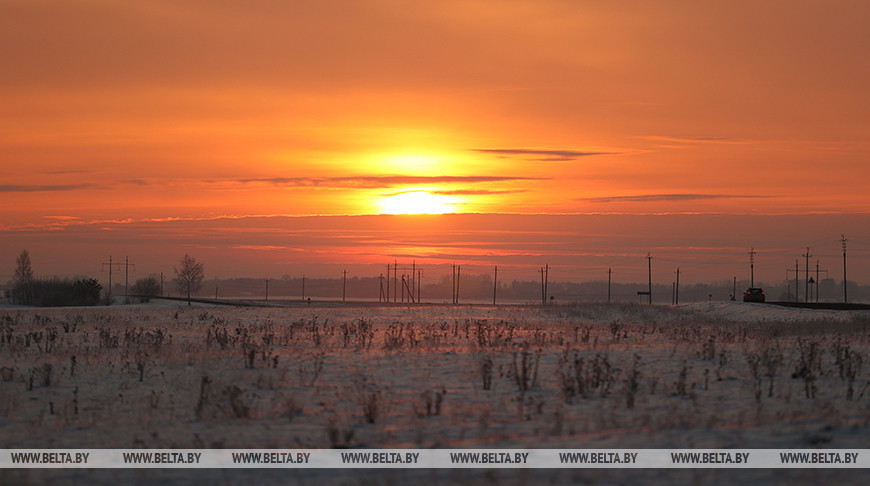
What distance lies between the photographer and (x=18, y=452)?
12.3 meters

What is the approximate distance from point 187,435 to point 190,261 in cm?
17916

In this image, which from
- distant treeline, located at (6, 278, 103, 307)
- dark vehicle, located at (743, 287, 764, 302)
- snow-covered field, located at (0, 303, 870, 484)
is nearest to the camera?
snow-covered field, located at (0, 303, 870, 484)

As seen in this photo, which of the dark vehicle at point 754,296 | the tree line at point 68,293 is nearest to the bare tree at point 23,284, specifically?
the tree line at point 68,293

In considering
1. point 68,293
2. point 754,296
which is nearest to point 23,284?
point 68,293

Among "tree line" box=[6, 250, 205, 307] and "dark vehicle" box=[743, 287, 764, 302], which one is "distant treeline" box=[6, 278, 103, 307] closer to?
"tree line" box=[6, 250, 205, 307]

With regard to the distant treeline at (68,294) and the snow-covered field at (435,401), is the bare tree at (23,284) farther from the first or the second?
the snow-covered field at (435,401)

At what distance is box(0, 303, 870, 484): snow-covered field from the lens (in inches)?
471

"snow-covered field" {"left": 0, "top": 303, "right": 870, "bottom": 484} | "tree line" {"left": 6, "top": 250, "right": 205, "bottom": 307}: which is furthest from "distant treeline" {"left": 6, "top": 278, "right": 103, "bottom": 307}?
"snow-covered field" {"left": 0, "top": 303, "right": 870, "bottom": 484}

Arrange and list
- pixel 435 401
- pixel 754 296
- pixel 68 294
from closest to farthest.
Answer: pixel 435 401 < pixel 754 296 < pixel 68 294

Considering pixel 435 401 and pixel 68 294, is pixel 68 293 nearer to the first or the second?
pixel 68 294

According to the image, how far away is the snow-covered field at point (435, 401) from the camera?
11961 millimetres

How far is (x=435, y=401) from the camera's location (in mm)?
A: 15523

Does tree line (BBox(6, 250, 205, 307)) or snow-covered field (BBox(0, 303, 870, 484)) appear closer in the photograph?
snow-covered field (BBox(0, 303, 870, 484))

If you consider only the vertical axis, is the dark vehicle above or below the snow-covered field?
above
